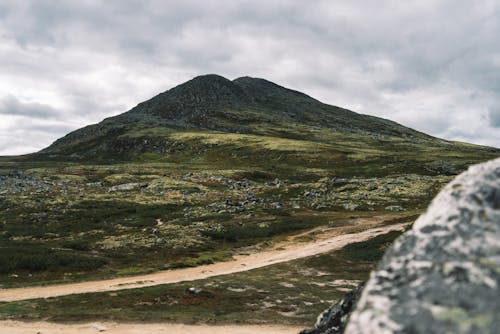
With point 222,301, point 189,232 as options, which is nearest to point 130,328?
point 222,301

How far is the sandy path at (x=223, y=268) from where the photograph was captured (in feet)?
125

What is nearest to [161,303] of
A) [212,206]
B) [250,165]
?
[212,206]

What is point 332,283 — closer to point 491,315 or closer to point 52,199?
point 491,315

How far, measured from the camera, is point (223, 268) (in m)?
47.5

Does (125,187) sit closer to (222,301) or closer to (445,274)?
(222,301)

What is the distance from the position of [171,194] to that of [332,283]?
72.7 m

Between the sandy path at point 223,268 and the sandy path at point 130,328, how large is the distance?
34.4 feet

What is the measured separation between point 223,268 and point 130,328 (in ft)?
73.6

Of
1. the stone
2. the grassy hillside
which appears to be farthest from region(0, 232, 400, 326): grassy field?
the stone

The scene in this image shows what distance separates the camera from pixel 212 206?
88.8 meters

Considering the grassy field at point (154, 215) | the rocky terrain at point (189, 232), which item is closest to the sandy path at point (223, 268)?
the rocky terrain at point (189, 232)

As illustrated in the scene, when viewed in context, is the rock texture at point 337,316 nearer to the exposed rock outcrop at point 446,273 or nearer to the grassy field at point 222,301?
the exposed rock outcrop at point 446,273

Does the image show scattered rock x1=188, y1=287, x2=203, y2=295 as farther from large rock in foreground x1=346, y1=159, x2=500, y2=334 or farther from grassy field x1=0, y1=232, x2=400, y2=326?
large rock in foreground x1=346, y1=159, x2=500, y2=334

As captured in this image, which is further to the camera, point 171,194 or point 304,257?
point 171,194
